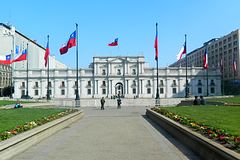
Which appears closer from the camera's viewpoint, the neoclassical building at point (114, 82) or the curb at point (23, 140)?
the curb at point (23, 140)

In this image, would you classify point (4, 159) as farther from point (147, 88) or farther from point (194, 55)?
point (194, 55)

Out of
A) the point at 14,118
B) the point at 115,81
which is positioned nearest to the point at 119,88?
the point at 115,81

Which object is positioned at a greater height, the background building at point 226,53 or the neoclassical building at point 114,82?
the background building at point 226,53

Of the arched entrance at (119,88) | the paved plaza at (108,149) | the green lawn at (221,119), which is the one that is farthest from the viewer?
the arched entrance at (119,88)

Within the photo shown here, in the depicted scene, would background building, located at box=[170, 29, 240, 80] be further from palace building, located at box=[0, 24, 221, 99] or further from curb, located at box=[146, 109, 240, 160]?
curb, located at box=[146, 109, 240, 160]

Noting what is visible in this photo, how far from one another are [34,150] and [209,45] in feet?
417

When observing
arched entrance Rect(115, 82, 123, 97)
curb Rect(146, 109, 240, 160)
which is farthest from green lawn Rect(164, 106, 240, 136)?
arched entrance Rect(115, 82, 123, 97)

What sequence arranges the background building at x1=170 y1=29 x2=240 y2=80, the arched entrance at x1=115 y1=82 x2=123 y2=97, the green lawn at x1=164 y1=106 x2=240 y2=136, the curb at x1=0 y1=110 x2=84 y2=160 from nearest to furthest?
the curb at x1=0 y1=110 x2=84 y2=160 → the green lawn at x1=164 y1=106 x2=240 y2=136 → the background building at x1=170 y1=29 x2=240 y2=80 → the arched entrance at x1=115 y1=82 x2=123 y2=97

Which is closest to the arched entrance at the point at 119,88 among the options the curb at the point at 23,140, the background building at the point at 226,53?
the background building at the point at 226,53

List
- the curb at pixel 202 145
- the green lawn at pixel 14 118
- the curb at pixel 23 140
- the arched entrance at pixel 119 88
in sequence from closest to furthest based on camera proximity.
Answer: the curb at pixel 202 145 → the curb at pixel 23 140 → the green lawn at pixel 14 118 → the arched entrance at pixel 119 88

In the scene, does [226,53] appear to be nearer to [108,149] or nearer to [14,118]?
[14,118]

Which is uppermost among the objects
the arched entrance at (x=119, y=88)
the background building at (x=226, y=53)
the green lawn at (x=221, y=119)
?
the background building at (x=226, y=53)

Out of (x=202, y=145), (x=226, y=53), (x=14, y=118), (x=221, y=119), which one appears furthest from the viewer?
(x=226, y=53)

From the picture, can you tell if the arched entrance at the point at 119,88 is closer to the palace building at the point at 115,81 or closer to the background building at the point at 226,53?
the palace building at the point at 115,81
